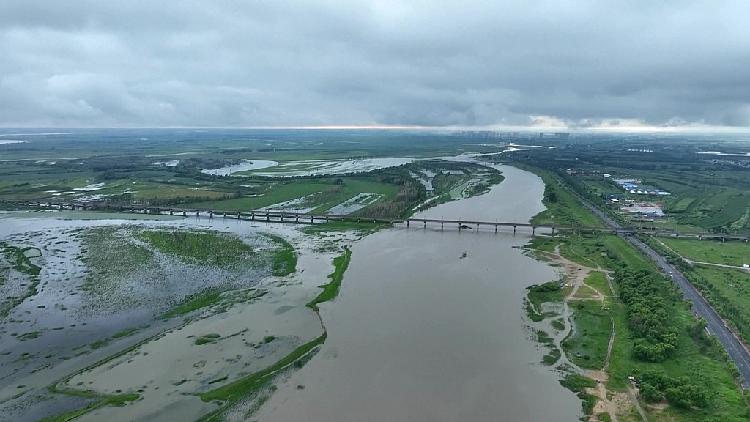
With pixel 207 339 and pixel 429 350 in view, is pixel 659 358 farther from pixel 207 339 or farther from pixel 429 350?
pixel 207 339

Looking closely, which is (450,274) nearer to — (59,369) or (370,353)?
(370,353)

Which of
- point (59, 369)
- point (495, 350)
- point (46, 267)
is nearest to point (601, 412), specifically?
point (495, 350)

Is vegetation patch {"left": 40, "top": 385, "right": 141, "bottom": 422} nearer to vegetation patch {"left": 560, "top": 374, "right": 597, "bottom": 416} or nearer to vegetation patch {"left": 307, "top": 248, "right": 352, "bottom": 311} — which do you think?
vegetation patch {"left": 307, "top": 248, "right": 352, "bottom": 311}

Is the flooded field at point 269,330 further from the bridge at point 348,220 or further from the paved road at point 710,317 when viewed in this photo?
the paved road at point 710,317

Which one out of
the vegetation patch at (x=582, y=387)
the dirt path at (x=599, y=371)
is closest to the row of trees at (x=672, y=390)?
the dirt path at (x=599, y=371)

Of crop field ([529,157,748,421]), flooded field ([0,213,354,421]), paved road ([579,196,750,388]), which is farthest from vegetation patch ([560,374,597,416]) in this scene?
flooded field ([0,213,354,421])

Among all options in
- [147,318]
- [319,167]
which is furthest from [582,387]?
[319,167]
